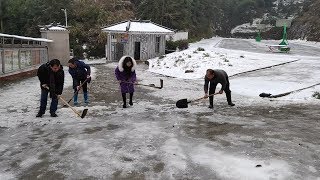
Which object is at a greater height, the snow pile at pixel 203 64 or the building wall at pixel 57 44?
the building wall at pixel 57 44

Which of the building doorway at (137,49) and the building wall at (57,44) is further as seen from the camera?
the building doorway at (137,49)

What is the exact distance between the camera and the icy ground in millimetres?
5316

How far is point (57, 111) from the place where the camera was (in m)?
9.64

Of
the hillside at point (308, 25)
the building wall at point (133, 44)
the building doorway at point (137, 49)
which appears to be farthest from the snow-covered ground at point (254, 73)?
the hillside at point (308, 25)

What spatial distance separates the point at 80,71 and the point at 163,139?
474cm

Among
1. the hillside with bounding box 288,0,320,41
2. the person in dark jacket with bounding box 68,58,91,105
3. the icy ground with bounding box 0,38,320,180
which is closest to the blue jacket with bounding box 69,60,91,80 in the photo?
the person in dark jacket with bounding box 68,58,91,105

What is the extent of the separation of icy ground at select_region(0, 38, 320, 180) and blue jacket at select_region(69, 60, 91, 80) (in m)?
1.04

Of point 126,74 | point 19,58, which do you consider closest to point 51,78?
point 126,74

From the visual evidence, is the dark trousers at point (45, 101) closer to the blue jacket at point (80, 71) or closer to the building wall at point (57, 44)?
the blue jacket at point (80, 71)

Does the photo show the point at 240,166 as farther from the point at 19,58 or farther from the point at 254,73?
the point at 19,58

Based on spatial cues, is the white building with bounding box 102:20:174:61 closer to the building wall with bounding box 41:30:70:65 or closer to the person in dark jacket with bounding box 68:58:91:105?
the building wall with bounding box 41:30:70:65

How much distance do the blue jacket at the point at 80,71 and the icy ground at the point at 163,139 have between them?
104 centimetres

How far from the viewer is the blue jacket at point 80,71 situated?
34.6 feet

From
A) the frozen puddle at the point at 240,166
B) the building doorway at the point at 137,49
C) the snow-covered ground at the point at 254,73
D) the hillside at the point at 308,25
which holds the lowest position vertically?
the frozen puddle at the point at 240,166
